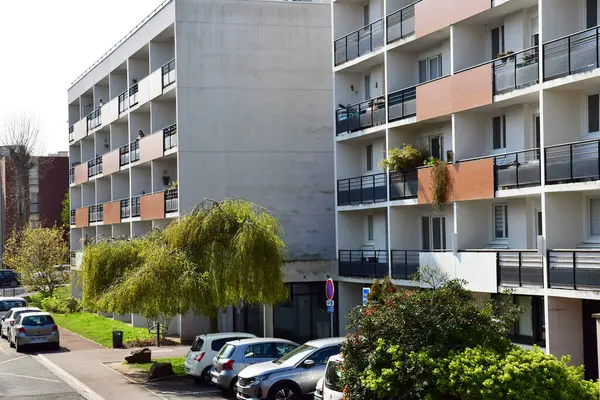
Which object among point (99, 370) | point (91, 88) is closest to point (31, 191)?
point (91, 88)

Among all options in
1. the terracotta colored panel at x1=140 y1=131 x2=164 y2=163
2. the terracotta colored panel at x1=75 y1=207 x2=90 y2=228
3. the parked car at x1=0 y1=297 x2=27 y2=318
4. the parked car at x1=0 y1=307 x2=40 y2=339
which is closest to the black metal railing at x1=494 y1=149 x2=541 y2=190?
the terracotta colored panel at x1=140 y1=131 x2=164 y2=163

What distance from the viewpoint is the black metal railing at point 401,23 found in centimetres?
2911

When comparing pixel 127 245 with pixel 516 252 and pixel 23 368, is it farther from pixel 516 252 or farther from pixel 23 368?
pixel 516 252

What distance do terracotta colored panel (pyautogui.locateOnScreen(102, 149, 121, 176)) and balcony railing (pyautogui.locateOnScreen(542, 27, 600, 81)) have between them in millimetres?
31343

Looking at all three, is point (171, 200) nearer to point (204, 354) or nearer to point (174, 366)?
point (174, 366)

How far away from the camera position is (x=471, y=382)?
1309cm

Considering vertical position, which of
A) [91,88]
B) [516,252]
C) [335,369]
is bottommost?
[335,369]

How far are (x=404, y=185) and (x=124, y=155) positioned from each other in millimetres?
22753

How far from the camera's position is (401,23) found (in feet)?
97.6

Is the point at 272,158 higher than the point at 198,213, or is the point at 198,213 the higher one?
the point at 272,158

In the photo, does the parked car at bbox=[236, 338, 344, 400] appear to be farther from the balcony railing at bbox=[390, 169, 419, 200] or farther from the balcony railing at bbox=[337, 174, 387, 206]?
the balcony railing at bbox=[337, 174, 387, 206]

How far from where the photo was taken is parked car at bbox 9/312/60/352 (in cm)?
3591

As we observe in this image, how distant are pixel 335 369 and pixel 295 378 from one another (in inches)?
180

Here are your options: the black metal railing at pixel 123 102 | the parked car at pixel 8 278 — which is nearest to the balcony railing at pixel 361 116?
the black metal railing at pixel 123 102
